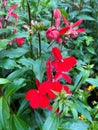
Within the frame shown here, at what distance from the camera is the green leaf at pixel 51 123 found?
3.54ft

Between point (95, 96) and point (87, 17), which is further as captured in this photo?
point (95, 96)

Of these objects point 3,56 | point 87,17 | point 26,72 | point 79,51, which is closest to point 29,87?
point 26,72

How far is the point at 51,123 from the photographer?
3.58ft

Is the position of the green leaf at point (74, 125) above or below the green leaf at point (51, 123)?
below

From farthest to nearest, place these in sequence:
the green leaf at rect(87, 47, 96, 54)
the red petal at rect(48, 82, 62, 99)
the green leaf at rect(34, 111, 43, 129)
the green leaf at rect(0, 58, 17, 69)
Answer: the green leaf at rect(87, 47, 96, 54)
the green leaf at rect(34, 111, 43, 129)
the green leaf at rect(0, 58, 17, 69)
the red petal at rect(48, 82, 62, 99)

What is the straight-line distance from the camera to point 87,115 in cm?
115

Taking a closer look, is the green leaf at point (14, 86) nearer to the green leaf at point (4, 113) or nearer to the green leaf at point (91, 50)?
the green leaf at point (4, 113)

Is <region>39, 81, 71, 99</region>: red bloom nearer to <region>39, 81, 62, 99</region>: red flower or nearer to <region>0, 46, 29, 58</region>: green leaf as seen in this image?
<region>39, 81, 62, 99</region>: red flower

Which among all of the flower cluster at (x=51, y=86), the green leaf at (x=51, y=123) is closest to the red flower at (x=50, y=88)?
the flower cluster at (x=51, y=86)

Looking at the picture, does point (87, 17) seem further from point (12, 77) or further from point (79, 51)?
point (12, 77)

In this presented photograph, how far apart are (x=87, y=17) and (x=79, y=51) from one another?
0.28 meters

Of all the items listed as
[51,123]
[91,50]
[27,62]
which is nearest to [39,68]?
[27,62]

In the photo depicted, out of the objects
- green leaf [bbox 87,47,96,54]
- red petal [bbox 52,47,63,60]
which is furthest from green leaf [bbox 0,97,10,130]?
green leaf [bbox 87,47,96,54]

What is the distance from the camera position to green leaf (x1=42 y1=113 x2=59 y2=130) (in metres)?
1.08
